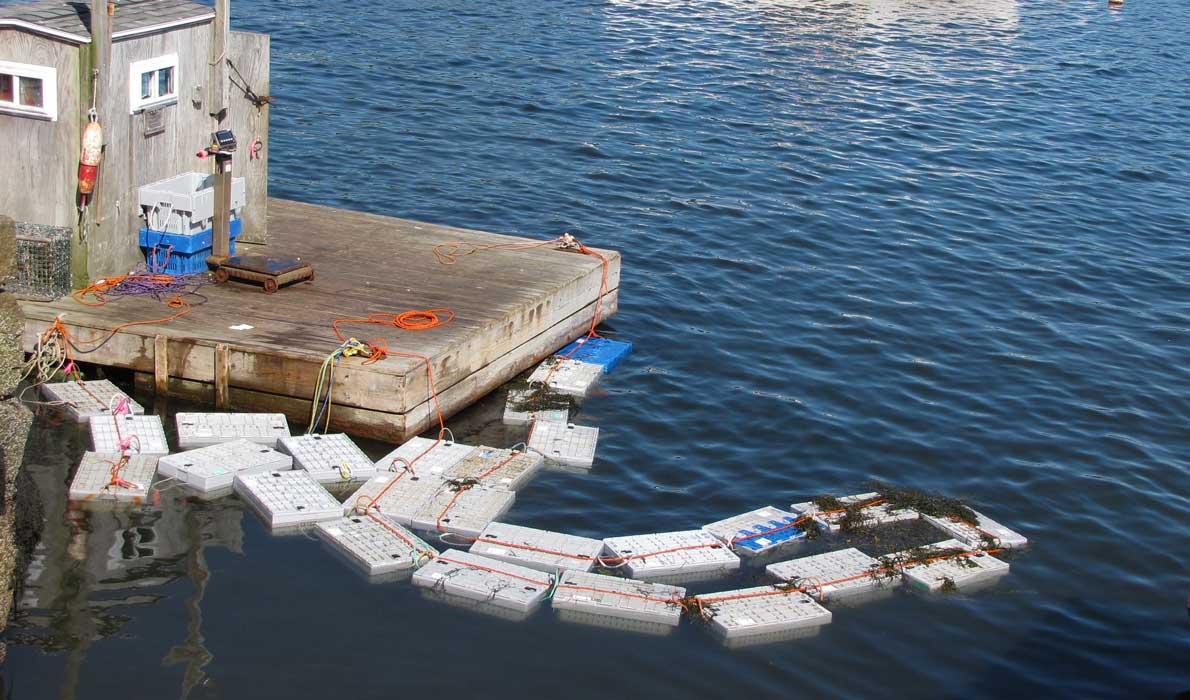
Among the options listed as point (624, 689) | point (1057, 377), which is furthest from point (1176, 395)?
point (624, 689)

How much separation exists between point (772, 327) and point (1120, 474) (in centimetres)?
463

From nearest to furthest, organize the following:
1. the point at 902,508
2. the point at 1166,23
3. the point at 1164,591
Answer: the point at 1164,591
the point at 902,508
the point at 1166,23

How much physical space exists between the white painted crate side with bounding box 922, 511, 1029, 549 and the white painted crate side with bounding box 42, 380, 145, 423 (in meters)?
6.90

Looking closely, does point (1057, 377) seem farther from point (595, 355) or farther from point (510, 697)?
point (510, 697)

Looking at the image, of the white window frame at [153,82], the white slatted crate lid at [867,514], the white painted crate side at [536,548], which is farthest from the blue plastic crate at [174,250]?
the white slatted crate lid at [867,514]

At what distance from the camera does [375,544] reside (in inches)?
404

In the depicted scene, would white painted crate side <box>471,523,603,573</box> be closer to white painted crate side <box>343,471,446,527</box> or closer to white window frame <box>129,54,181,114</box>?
white painted crate side <box>343,471,446,527</box>

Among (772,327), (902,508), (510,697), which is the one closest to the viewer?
(510,697)

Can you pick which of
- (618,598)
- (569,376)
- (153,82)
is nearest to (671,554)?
(618,598)

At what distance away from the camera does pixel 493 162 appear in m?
22.1

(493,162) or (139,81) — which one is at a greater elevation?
(139,81)

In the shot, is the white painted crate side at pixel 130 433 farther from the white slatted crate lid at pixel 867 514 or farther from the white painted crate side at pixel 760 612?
the white slatted crate lid at pixel 867 514

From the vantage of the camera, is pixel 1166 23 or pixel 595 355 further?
pixel 1166 23

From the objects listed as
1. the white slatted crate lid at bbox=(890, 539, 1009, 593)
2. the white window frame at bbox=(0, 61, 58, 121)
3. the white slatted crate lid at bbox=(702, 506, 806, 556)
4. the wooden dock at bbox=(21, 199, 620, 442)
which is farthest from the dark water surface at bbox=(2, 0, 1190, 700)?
the white window frame at bbox=(0, 61, 58, 121)
